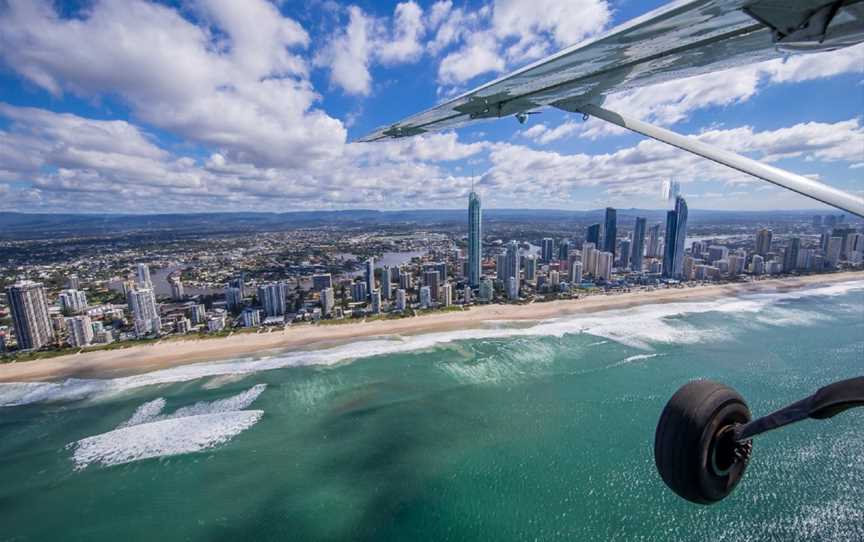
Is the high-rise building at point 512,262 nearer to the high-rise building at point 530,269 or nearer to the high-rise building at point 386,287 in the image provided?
the high-rise building at point 530,269

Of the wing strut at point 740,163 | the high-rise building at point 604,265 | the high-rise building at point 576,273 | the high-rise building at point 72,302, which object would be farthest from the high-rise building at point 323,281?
the high-rise building at point 604,265

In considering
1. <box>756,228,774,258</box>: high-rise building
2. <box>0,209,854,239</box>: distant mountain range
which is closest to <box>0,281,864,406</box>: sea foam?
<box>756,228,774,258</box>: high-rise building

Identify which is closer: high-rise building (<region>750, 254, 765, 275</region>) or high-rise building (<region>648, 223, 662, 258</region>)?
high-rise building (<region>750, 254, 765, 275</region>)

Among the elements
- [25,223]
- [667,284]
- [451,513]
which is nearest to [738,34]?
[451,513]

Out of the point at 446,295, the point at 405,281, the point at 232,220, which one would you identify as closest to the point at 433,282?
the point at 446,295

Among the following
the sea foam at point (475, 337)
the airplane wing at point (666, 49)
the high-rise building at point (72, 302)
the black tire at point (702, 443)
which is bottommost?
the sea foam at point (475, 337)

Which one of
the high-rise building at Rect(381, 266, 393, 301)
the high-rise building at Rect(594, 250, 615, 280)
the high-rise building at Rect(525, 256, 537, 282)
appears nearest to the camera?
the high-rise building at Rect(381, 266, 393, 301)

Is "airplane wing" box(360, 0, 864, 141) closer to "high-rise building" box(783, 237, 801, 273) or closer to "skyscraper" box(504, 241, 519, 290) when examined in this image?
"skyscraper" box(504, 241, 519, 290)
